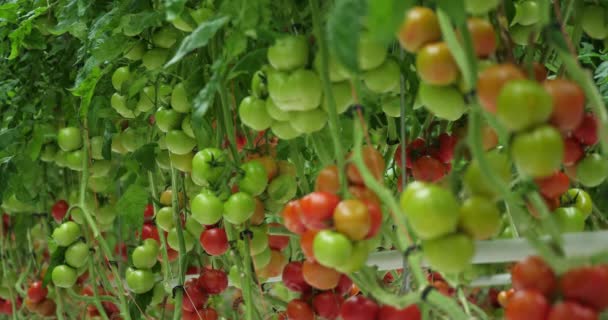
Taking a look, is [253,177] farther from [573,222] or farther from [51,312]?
[51,312]

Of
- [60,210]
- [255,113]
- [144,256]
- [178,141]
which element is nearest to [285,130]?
[255,113]

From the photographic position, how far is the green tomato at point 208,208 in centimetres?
85

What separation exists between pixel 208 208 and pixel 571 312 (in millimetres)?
461

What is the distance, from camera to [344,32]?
20.4 inches

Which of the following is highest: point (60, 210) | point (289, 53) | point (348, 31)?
point (348, 31)

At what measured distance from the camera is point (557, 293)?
52cm

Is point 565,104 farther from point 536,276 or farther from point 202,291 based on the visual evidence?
point 202,291

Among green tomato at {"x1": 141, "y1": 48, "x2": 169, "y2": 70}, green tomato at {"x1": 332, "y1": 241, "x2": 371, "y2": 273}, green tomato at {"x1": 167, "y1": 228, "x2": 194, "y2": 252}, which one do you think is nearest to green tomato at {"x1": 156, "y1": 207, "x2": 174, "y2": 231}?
green tomato at {"x1": 167, "y1": 228, "x2": 194, "y2": 252}

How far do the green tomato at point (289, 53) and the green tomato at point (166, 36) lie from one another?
35cm

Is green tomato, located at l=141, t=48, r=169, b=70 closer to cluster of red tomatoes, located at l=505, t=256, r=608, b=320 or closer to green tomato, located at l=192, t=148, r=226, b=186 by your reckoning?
green tomato, located at l=192, t=148, r=226, b=186

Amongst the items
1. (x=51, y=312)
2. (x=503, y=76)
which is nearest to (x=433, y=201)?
(x=503, y=76)

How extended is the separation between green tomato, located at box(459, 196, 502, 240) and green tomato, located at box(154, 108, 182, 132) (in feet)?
1.79

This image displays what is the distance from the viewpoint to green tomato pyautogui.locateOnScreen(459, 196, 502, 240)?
0.53 metres

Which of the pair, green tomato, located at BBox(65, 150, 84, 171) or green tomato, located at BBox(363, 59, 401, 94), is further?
green tomato, located at BBox(65, 150, 84, 171)
